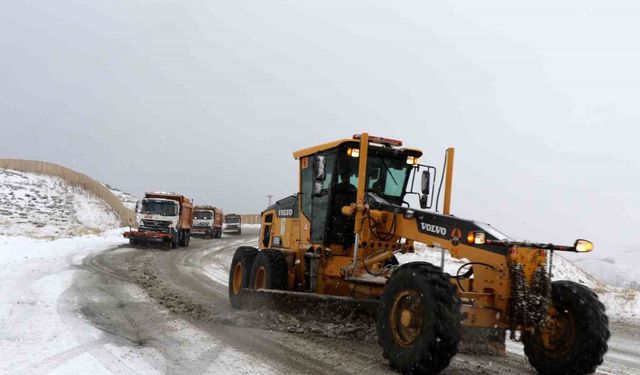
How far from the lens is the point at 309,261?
8.24m

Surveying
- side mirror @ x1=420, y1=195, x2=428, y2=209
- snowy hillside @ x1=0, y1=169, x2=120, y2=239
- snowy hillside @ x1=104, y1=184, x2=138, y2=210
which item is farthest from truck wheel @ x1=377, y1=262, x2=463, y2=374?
snowy hillside @ x1=104, y1=184, x2=138, y2=210

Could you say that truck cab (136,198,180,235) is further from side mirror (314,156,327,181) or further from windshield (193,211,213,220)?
side mirror (314,156,327,181)

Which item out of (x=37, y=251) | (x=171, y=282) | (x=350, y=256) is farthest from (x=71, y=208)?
(x=350, y=256)

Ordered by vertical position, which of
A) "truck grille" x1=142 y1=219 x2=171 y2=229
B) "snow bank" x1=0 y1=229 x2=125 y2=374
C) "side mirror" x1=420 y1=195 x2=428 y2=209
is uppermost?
"side mirror" x1=420 y1=195 x2=428 y2=209

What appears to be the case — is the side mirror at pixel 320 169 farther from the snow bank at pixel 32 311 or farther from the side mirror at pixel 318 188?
the snow bank at pixel 32 311

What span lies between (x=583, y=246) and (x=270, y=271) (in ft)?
15.5

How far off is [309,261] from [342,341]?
1875mm

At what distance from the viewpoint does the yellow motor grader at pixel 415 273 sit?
495 cm

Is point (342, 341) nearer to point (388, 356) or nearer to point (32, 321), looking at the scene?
point (388, 356)

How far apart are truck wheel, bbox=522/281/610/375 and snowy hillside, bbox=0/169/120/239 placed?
34.4m

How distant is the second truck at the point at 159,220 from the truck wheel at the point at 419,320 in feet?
71.4

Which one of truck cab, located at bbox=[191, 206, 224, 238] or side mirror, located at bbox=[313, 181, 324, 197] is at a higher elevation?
side mirror, located at bbox=[313, 181, 324, 197]

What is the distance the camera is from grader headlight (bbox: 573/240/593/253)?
5131mm

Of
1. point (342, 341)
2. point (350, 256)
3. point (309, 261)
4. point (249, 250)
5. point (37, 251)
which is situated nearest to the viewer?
point (342, 341)
